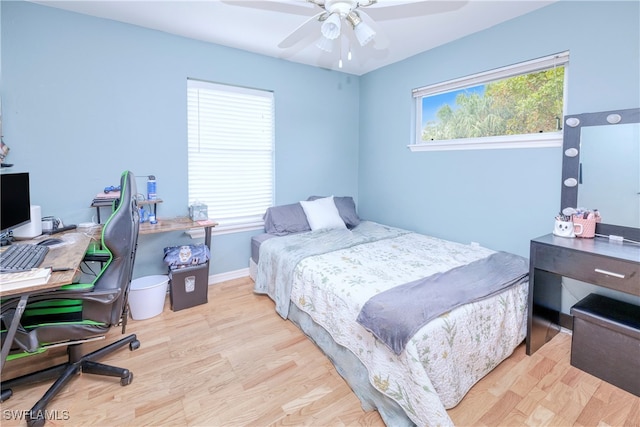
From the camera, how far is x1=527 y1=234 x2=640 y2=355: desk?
66.3 inches

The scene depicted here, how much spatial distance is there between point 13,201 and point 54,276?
953 mm

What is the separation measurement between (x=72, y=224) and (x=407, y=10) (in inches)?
124

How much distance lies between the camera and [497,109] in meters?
2.81

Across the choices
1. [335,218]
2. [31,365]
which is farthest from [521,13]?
[31,365]

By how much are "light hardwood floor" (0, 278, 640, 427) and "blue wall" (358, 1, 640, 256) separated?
3.63 feet

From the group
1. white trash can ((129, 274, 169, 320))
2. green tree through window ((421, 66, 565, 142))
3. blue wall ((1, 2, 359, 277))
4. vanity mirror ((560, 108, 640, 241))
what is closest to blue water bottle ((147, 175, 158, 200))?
blue wall ((1, 2, 359, 277))

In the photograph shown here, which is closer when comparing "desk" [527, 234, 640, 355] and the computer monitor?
"desk" [527, 234, 640, 355]

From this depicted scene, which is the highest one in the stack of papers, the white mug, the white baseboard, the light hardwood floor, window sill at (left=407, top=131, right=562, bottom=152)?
window sill at (left=407, top=131, right=562, bottom=152)

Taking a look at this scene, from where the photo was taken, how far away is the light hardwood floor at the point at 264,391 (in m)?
1.58

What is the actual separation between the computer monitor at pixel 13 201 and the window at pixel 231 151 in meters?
1.27

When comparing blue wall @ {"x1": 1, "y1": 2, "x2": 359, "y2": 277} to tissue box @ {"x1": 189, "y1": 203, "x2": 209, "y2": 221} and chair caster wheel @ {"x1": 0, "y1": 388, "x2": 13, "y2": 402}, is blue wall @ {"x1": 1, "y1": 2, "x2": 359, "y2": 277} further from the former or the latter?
chair caster wheel @ {"x1": 0, "y1": 388, "x2": 13, "y2": 402}

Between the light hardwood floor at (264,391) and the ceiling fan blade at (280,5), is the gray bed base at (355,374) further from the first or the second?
the ceiling fan blade at (280,5)

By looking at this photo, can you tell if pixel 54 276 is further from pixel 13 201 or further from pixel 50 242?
pixel 13 201

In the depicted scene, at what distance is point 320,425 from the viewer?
→ 5.06 feet
